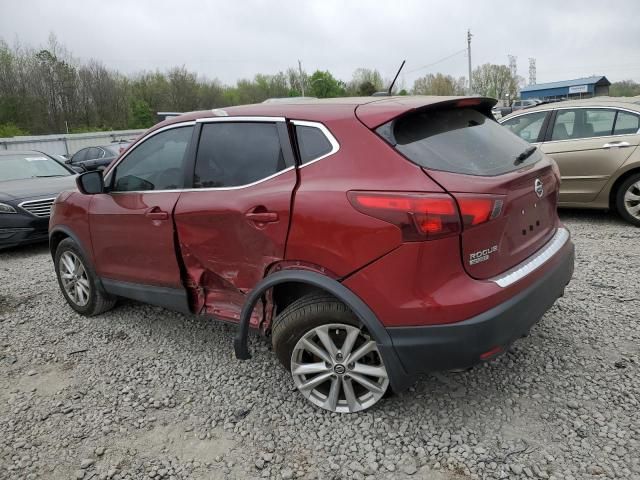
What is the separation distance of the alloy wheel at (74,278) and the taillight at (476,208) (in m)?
3.36

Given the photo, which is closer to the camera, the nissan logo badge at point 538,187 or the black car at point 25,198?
the nissan logo badge at point 538,187

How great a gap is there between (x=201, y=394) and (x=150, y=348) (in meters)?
0.87

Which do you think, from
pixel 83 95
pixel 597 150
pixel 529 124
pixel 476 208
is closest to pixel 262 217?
pixel 476 208

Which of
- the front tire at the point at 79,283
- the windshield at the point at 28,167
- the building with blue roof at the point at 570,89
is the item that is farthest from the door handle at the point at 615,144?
the building with blue roof at the point at 570,89

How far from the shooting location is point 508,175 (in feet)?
8.16

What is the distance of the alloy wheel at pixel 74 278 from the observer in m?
4.32

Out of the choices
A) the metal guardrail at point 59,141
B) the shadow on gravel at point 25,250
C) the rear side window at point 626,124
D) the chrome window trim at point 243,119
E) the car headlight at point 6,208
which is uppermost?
the metal guardrail at point 59,141

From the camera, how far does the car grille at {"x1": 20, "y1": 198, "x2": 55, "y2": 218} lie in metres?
6.94

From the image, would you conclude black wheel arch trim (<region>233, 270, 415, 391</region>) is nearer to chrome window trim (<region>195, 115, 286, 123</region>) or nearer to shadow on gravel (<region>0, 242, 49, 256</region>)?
chrome window trim (<region>195, 115, 286, 123</region>)

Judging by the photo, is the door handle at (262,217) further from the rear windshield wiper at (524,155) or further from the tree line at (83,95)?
the tree line at (83,95)

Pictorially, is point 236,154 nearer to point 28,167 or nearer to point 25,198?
point 25,198

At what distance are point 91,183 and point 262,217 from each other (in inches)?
71.0

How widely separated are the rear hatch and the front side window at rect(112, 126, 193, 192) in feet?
4.97

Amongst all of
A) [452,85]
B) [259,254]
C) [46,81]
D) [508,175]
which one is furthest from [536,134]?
[452,85]
